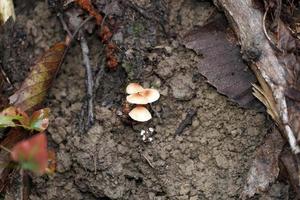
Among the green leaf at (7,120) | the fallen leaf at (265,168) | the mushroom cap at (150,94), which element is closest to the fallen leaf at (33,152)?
the green leaf at (7,120)

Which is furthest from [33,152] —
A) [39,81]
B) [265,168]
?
[265,168]

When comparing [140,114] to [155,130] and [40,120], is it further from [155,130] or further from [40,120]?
[40,120]

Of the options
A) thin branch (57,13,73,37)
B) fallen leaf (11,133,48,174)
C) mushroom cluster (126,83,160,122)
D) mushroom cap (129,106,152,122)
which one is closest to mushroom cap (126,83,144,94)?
mushroom cluster (126,83,160,122)

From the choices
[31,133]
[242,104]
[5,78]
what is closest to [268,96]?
[242,104]

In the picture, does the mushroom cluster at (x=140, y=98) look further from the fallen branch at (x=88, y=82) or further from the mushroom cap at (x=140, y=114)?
the fallen branch at (x=88, y=82)

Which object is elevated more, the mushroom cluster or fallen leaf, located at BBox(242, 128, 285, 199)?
the mushroom cluster

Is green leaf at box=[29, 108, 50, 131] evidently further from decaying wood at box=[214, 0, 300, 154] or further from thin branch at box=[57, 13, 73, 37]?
decaying wood at box=[214, 0, 300, 154]

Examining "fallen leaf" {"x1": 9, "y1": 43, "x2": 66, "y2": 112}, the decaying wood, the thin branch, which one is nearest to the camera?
the decaying wood
